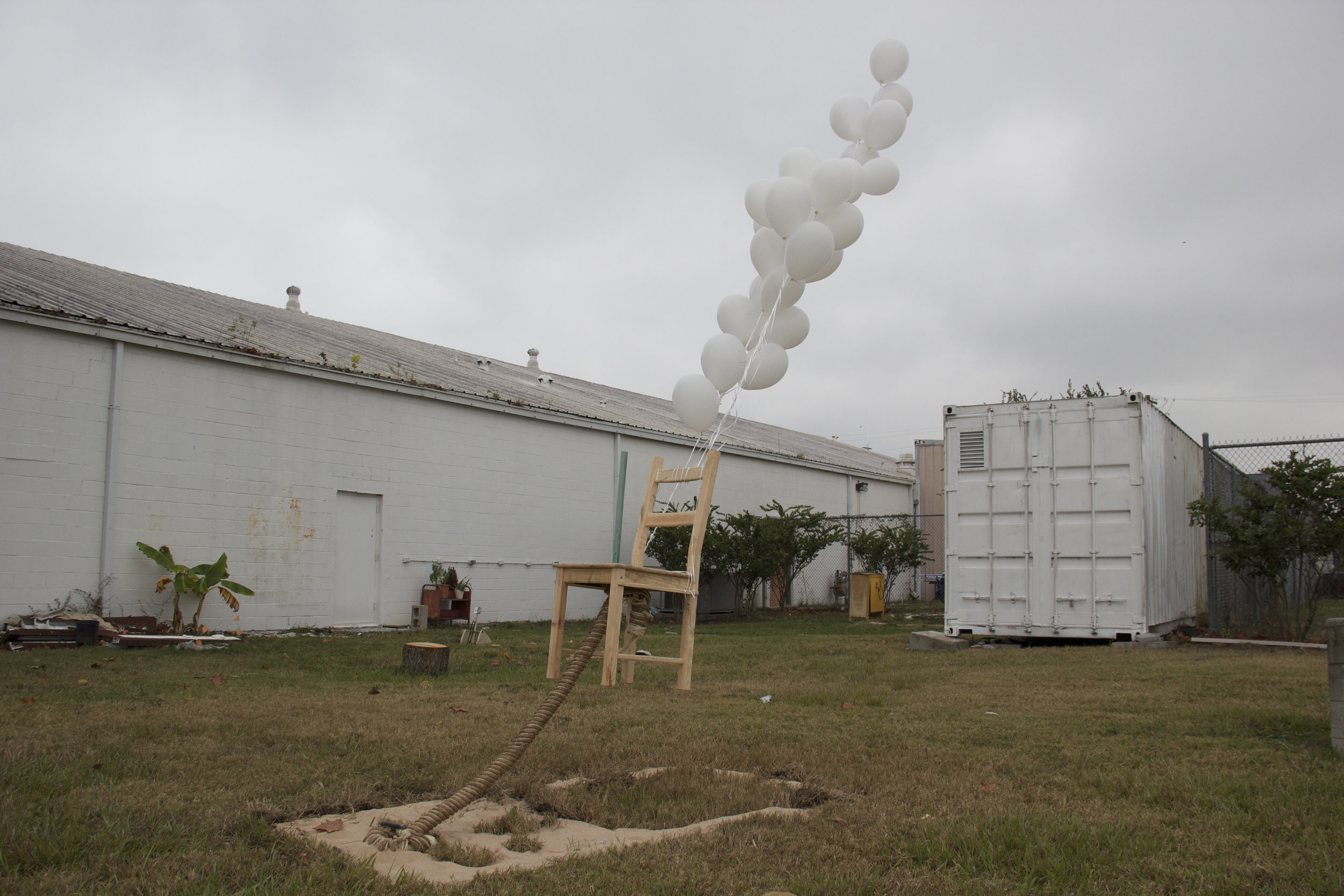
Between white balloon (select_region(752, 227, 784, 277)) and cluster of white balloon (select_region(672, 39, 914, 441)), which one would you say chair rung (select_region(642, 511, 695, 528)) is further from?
white balloon (select_region(752, 227, 784, 277))

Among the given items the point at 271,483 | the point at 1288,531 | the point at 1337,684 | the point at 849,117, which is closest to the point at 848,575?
the point at 1288,531

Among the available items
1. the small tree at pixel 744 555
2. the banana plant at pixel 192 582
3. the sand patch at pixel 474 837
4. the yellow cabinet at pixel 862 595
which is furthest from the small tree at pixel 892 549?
the sand patch at pixel 474 837

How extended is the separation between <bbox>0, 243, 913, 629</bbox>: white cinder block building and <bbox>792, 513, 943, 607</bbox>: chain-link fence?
5.85 m

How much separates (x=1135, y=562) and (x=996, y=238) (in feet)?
13.2

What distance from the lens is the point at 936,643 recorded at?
999 centimetres

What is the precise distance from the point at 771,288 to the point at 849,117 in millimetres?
1018

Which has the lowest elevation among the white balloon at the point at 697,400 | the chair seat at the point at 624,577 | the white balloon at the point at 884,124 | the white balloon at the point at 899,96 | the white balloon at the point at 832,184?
the chair seat at the point at 624,577

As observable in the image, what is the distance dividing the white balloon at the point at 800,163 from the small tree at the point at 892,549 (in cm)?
1477

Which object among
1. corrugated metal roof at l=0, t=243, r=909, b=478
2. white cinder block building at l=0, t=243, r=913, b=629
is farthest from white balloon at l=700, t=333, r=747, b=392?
white cinder block building at l=0, t=243, r=913, b=629

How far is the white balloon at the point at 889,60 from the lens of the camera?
4.29 metres

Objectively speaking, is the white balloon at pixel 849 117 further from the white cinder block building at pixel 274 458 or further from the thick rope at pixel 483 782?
the white cinder block building at pixel 274 458

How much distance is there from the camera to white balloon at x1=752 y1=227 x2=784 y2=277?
4207mm

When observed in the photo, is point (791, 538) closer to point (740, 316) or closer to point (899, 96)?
point (740, 316)

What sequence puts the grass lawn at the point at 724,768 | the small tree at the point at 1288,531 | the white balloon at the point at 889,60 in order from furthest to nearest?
the small tree at the point at 1288,531 → the white balloon at the point at 889,60 → the grass lawn at the point at 724,768
